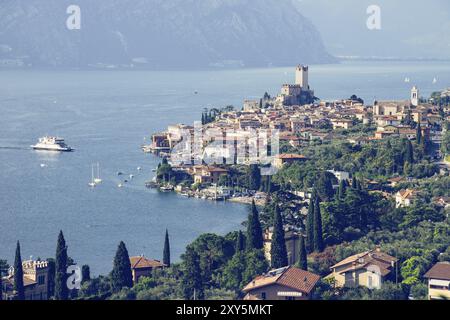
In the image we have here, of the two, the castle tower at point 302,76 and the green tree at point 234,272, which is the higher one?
the castle tower at point 302,76

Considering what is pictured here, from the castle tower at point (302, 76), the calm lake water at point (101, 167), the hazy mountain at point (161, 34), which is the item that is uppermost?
the hazy mountain at point (161, 34)

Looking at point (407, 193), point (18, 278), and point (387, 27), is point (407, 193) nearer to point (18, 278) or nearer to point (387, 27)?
point (18, 278)

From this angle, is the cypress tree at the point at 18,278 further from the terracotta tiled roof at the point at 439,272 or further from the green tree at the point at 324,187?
the green tree at the point at 324,187

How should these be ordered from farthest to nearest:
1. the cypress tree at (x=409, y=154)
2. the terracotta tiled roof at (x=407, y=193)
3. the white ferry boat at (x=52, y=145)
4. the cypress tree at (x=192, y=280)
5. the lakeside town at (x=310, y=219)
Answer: the white ferry boat at (x=52, y=145)
the cypress tree at (x=409, y=154)
the terracotta tiled roof at (x=407, y=193)
the lakeside town at (x=310, y=219)
the cypress tree at (x=192, y=280)

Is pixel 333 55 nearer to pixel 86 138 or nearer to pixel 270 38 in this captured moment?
pixel 270 38

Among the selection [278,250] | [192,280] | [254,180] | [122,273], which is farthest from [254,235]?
[254,180]

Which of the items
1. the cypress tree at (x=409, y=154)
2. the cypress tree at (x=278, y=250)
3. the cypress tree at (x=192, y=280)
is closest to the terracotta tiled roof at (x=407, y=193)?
the cypress tree at (x=409, y=154)
